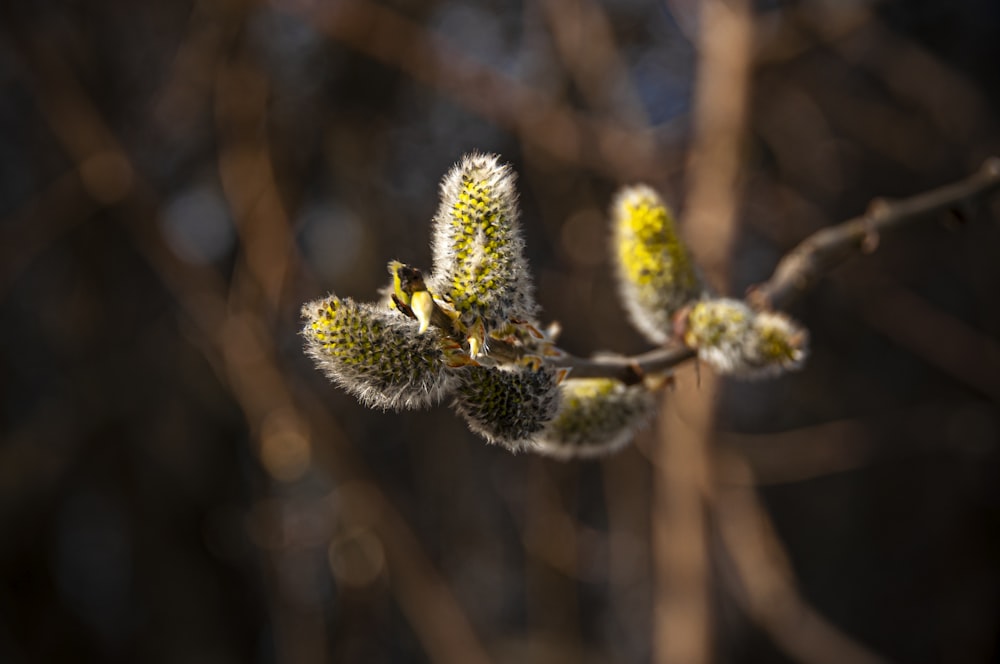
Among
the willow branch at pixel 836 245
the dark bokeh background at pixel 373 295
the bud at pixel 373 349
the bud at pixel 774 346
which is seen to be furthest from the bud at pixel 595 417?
the dark bokeh background at pixel 373 295

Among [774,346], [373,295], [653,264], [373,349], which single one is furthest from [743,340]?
[373,295]

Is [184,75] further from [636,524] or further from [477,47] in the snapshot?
[636,524]

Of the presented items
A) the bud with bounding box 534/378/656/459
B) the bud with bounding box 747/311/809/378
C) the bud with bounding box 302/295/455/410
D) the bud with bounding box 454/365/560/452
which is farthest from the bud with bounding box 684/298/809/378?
the bud with bounding box 302/295/455/410

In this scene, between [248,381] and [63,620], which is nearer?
[248,381]

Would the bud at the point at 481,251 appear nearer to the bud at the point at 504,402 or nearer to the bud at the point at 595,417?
the bud at the point at 504,402

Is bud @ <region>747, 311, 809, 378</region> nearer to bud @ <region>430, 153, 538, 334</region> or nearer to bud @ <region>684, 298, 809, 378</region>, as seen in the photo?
bud @ <region>684, 298, 809, 378</region>

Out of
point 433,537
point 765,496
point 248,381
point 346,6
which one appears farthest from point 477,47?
point 765,496
